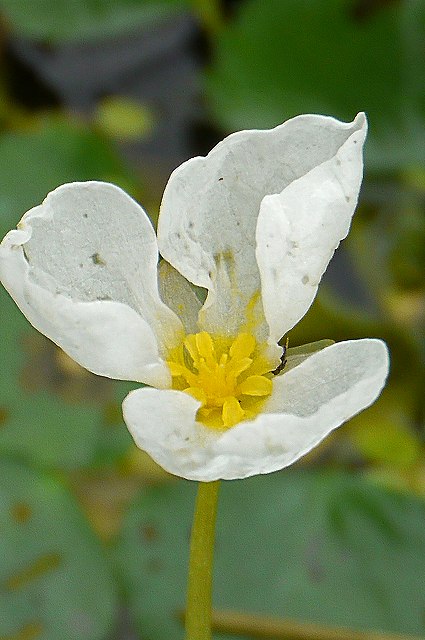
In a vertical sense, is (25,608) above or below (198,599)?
below

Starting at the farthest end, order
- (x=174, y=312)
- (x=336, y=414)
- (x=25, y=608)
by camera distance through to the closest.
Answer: (x=25, y=608) < (x=174, y=312) < (x=336, y=414)

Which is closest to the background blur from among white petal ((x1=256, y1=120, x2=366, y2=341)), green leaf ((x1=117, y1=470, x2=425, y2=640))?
green leaf ((x1=117, y1=470, x2=425, y2=640))

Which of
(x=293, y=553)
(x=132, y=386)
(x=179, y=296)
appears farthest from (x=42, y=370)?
(x=179, y=296)

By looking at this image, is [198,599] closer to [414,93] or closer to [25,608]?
[25,608]

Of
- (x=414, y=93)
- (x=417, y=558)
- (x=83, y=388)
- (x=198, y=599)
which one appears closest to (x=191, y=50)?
(x=414, y=93)

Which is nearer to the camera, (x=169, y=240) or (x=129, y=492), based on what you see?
(x=169, y=240)

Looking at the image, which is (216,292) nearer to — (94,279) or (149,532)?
(94,279)

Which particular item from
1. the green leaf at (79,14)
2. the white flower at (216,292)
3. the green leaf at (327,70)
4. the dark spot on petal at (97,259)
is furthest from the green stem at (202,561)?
the green leaf at (79,14)
